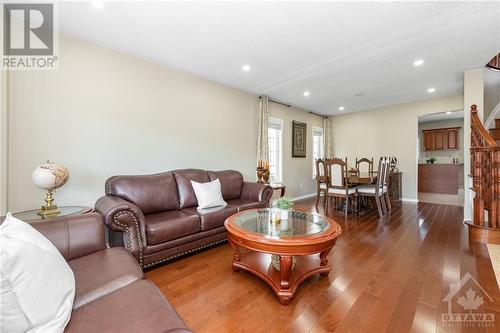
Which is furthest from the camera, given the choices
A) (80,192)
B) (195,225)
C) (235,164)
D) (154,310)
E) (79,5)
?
(235,164)

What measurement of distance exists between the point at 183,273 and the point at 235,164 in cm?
252

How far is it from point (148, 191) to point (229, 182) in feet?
4.17

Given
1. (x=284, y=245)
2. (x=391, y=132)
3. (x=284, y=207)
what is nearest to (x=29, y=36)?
(x=284, y=207)

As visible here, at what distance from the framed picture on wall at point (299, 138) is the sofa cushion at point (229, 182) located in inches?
97.8

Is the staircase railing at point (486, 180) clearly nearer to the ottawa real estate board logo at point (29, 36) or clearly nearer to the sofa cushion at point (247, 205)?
the sofa cushion at point (247, 205)

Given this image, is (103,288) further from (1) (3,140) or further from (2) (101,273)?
(1) (3,140)

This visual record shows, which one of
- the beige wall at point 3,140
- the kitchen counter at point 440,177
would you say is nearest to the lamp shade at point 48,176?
the beige wall at point 3,140

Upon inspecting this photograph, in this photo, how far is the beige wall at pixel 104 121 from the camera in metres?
2.26

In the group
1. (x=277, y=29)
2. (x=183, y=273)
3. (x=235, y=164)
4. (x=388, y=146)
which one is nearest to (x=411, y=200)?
(x=388, y=146)

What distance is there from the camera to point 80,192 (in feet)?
8.50

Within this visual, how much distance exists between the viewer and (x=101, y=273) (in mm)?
1254

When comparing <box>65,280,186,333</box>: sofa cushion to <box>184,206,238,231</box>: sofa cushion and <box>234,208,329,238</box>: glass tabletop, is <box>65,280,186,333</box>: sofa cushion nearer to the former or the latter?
<box>234,208,329,238</box>: glass tabletop

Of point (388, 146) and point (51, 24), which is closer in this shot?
point (51, 24)

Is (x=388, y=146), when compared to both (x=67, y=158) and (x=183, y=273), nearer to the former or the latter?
(x=183, y=273)
